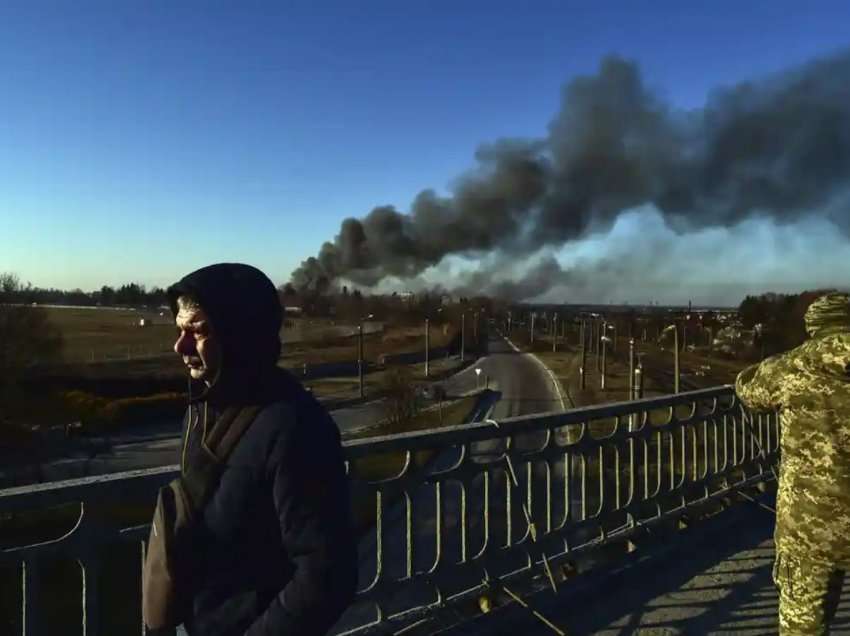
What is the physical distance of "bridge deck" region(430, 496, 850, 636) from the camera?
3.67 meters

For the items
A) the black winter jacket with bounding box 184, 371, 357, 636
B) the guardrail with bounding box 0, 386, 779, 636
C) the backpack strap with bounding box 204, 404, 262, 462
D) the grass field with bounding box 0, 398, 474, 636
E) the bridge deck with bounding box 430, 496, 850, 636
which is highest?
the backpack strap with bounding box 204, 404, 262, 462

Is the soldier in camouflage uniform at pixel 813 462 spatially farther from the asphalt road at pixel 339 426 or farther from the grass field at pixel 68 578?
the asphalt road at pixel 339 426

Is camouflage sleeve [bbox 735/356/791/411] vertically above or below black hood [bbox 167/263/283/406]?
below

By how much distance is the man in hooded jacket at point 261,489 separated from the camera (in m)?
1.50

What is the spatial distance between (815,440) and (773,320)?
295 ft

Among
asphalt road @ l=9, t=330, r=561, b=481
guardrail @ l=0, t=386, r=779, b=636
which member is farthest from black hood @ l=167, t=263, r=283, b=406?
asphalt road @ l=9, t=330, r=561, b=481

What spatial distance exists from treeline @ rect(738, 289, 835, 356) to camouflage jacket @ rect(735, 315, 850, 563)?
58237 mm

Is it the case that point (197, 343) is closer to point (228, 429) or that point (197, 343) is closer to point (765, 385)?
point (228, 429)

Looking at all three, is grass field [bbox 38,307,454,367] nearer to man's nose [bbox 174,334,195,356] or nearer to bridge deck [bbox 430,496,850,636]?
bridge deck [bbox 430,496,850,636]

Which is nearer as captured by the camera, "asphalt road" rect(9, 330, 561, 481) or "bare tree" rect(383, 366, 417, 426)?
"asphalt road" rect(9, 330, 561, 481)

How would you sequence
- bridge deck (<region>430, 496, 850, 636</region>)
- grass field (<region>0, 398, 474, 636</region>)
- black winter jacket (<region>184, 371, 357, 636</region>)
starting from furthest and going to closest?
grass field (<region>0, 398, 474, 636</region>) → bridge deck (<region>430, 496, 850, 636</region>) → black winter jacket (<region>184, 371, 357, 636</region>)

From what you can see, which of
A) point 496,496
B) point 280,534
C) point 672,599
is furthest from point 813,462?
point 280,534

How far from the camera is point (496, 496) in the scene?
456 cm

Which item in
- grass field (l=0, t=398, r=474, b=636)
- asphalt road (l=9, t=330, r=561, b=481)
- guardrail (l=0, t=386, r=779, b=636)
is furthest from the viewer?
asphalt road (l=9, t=330, r=561, b=481)
